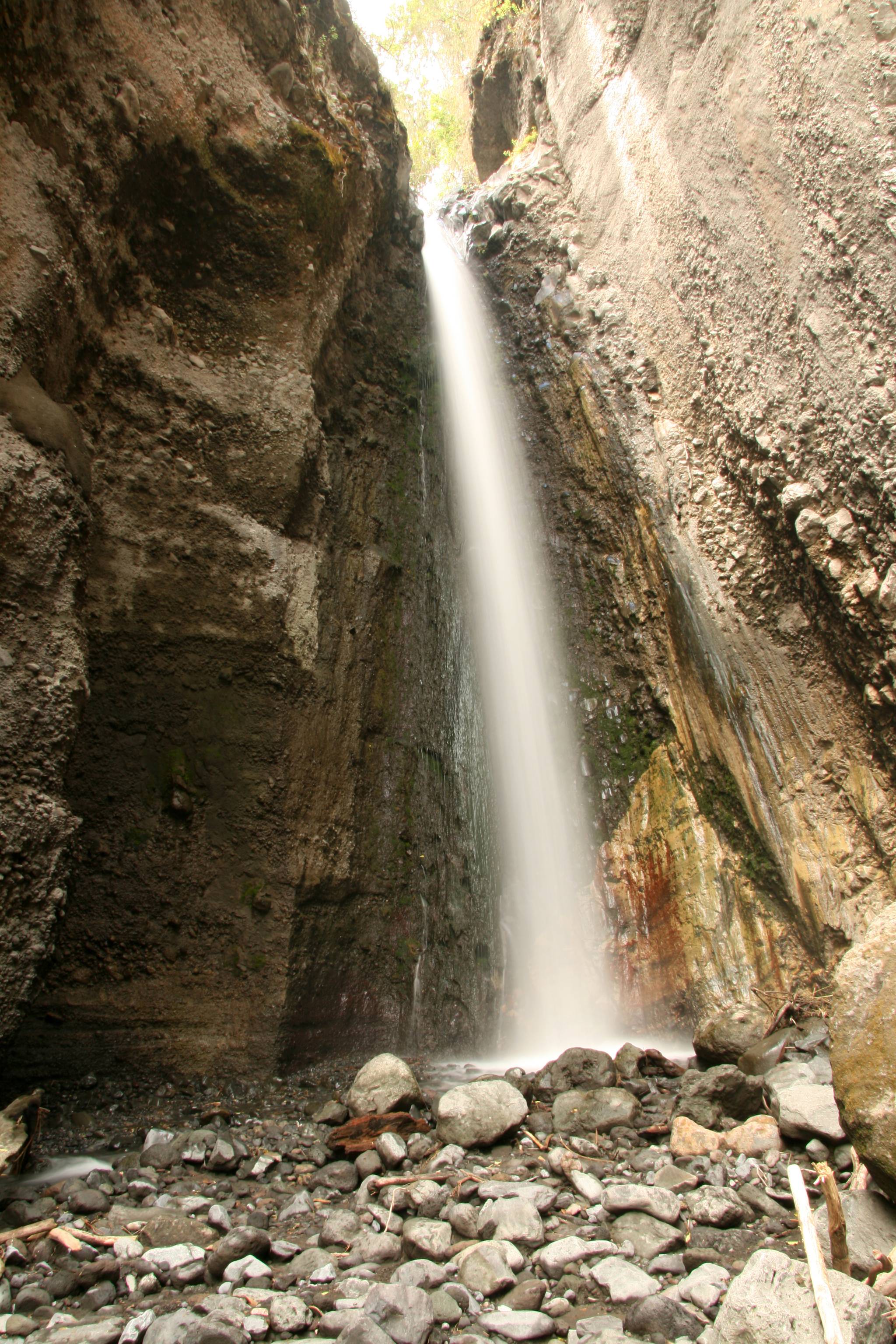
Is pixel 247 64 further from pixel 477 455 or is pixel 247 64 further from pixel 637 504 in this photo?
pixel 637 504

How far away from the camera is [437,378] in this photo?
887 cm

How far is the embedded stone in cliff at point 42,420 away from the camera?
138 inches

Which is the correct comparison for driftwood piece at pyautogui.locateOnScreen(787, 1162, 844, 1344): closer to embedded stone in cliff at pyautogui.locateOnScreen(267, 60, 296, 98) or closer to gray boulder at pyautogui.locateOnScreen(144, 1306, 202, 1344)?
gray boulder at pyautogui.locateOnScreen(144, 1306, 202, 1344)

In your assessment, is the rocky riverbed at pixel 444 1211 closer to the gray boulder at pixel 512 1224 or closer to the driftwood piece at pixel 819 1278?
the gray boulder at pixel 512 1224

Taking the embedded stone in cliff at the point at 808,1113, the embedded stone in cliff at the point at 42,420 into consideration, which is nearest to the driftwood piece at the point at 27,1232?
the embedded stone in cliff at the point at 808,1113

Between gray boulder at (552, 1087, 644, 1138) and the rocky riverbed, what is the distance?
12 mm

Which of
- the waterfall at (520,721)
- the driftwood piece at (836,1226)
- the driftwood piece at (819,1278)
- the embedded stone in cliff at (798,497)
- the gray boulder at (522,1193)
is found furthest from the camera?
the waterfall at (520,721)

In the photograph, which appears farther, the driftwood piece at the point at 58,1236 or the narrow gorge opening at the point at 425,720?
the narrow gorge opening at the point at 425,720

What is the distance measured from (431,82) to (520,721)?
55.1 ft

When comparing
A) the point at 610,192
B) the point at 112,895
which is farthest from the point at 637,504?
the point at 112,895

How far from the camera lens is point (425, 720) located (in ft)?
20.9

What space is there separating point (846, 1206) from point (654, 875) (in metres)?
3.51

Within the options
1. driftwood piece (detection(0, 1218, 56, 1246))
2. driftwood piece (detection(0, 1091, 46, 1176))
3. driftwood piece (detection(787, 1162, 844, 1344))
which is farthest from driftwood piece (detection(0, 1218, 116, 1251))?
driftwood piece (detection(787, 1162, 844, 1344))

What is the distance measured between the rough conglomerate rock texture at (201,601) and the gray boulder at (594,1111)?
1.56 meters
